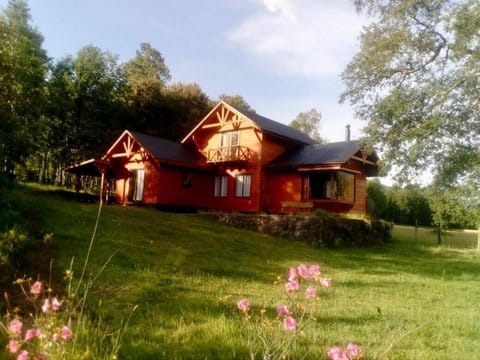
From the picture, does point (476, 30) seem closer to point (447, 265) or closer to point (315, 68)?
point (315, 68)

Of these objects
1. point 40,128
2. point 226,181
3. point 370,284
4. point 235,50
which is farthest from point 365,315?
point 40,128

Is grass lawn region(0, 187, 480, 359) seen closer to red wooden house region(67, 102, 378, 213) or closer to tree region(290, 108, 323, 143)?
red wooden house region(67, 102, 378, 213)

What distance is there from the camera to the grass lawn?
4.19 metres

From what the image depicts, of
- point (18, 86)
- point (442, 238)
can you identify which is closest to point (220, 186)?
point (18, 86)

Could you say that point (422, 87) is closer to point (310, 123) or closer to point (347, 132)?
point (347, 132)

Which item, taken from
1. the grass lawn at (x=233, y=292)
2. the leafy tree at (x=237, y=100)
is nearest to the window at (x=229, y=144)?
the grass lawn at (x=233, y=292)

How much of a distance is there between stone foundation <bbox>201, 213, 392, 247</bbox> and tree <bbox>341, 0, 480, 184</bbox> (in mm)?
3317

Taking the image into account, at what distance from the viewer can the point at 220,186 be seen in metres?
23.5

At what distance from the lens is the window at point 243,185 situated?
22020 millimetres

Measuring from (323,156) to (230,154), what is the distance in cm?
547

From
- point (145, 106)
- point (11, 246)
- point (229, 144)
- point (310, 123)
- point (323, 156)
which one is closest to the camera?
point (11, 246)

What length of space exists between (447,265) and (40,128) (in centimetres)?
2345

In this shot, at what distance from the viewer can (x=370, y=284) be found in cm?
850

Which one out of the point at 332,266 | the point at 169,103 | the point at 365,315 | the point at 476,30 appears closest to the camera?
the point at 365,315
